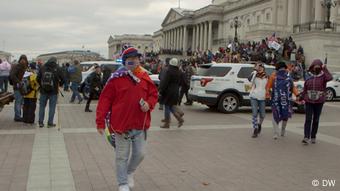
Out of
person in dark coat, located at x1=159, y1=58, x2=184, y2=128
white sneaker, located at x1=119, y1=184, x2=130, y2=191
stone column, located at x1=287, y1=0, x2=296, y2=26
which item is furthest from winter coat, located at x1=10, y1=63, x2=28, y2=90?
stone column, located at x1=287, y1=0, x2=296, y2=26

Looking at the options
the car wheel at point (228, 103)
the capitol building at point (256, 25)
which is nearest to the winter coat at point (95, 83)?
the car wheel at point (228, 103)

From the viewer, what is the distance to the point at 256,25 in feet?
172

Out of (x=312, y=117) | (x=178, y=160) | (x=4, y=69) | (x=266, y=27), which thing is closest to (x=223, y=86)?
(x=312, y=117)

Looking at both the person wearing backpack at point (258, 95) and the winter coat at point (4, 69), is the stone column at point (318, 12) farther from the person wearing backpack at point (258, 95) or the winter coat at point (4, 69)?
the person wearing backpack at point (258, 95)

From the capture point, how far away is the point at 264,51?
3941 cm

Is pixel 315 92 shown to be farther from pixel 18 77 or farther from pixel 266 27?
pixel 266 27

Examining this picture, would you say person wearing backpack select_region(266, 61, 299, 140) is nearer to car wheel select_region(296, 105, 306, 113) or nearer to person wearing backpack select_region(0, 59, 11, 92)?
car wheel select_region(296, 105, 306, 113)

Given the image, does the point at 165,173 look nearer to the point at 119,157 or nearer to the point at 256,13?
the point at 119,157

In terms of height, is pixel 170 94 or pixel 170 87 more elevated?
pixel 170 87

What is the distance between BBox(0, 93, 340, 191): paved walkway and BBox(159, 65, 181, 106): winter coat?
76 cm

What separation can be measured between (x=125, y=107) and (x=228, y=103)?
478 inches

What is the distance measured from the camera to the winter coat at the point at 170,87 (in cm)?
1319

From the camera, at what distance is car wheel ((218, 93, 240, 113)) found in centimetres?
1772

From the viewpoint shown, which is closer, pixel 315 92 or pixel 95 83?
pixel 315 92
